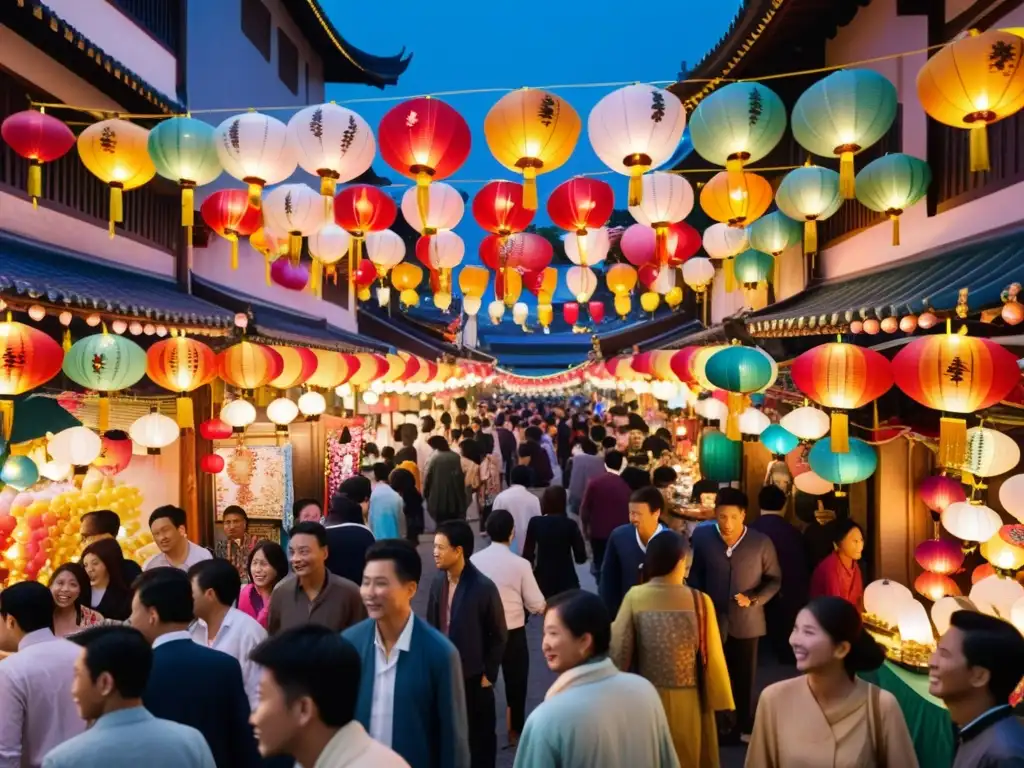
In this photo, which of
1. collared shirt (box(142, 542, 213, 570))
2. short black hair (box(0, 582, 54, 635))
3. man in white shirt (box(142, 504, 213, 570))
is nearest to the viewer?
short black hair (box(0, 582, 54, 635))

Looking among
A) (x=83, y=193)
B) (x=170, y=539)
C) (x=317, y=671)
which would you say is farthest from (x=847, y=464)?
(x=83, y=193)

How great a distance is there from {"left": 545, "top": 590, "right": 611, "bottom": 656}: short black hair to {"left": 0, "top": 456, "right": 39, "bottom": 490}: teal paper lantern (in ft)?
18.7

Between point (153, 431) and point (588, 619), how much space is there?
5800 millimetres

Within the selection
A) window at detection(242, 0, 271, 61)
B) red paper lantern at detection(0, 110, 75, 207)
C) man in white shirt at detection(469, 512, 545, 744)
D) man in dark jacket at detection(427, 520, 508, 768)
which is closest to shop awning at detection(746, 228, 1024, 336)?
man in white shirt at detection(469, 512, 545, 744)

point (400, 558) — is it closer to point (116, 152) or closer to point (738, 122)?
point (738, 122)

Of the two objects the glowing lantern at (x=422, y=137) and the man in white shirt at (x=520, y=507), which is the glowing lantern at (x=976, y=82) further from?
the man in white shirt at (x=520, y=507)

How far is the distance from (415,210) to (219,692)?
19.8ft

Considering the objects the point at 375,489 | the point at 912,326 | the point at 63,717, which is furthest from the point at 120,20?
the point at 912,326

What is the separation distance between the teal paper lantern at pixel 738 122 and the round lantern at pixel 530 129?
1.00 meters

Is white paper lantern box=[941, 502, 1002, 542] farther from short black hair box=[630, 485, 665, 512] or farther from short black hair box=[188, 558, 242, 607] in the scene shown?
short black hair box=[188, 558, 242, 607]

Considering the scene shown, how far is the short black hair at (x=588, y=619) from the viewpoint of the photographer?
320 cm

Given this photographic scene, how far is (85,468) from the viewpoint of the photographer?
7676 mm

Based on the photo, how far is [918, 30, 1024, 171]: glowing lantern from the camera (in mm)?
4758

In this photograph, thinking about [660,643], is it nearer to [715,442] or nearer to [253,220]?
[253,220]
